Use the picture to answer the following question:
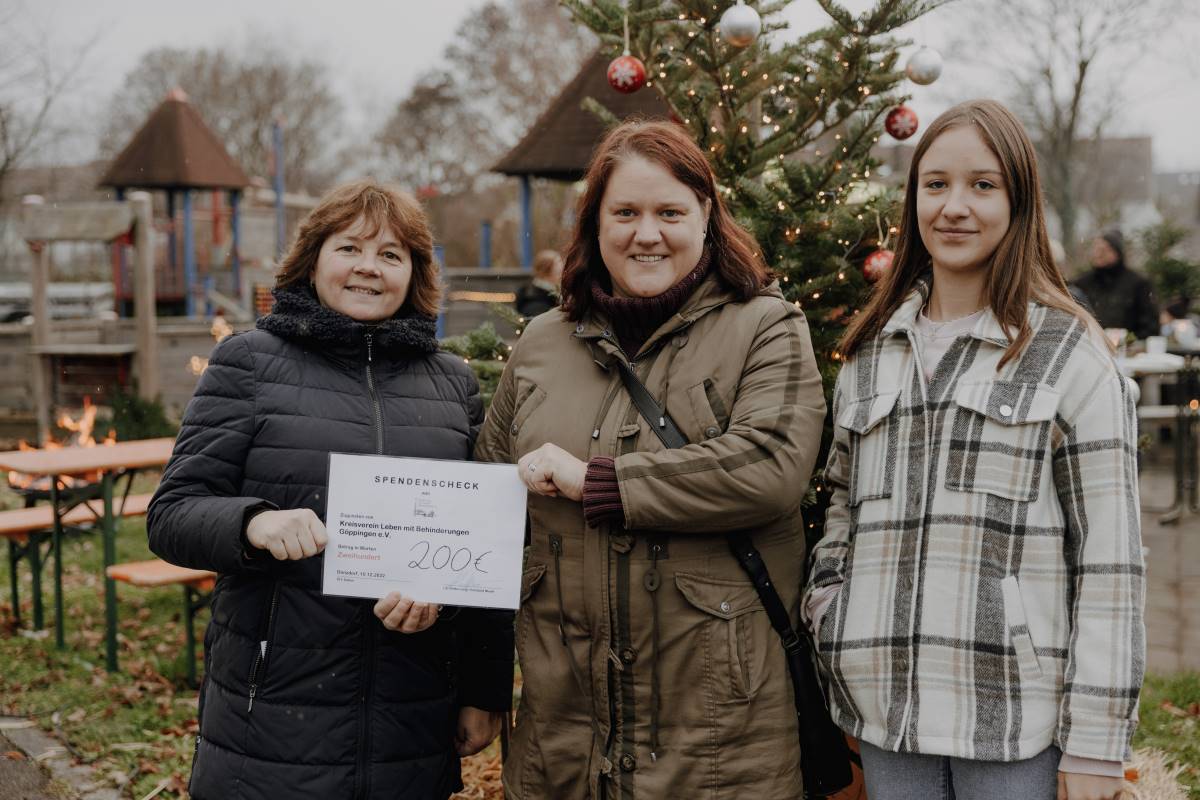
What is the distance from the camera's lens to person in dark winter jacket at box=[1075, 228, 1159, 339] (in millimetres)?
10320

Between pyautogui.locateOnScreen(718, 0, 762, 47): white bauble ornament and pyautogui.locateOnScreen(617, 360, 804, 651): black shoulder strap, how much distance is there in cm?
184

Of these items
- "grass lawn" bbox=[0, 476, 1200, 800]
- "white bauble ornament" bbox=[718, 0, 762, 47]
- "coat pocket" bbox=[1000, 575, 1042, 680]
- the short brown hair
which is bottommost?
"grass lawn" bbox=[0, 476, 1200, 800]

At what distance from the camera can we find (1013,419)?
2119 millimetres

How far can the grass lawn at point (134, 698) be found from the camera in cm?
472

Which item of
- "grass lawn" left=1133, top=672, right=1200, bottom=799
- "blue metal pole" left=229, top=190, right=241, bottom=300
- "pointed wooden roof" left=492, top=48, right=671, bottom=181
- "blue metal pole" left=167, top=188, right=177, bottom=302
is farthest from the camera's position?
"blue metal pole" left=167, top=188, right=177, bottom=302

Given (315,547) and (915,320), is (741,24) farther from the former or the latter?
(315,547)

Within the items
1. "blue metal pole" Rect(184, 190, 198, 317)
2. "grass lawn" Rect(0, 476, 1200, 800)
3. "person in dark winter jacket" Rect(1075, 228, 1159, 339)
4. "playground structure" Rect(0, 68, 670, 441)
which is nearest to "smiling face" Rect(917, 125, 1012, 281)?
"grass lawn" Rect(0, 476, 1200, 800)

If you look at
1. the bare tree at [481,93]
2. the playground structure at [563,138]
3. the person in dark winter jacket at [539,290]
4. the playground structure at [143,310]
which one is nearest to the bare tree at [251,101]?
the bare tree at [481,93]

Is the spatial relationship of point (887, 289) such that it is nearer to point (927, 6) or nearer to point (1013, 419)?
point (1013, 419)

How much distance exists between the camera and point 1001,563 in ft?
6.97

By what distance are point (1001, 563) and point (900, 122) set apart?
2.55m

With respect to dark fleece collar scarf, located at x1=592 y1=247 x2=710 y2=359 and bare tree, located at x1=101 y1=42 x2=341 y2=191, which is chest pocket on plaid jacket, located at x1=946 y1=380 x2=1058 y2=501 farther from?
bare tree, located at x1=101 y1=42 x2=341 y2=191

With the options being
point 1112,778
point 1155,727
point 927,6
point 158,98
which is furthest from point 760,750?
point 158,98

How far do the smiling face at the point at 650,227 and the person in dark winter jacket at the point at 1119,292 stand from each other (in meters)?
9.11
